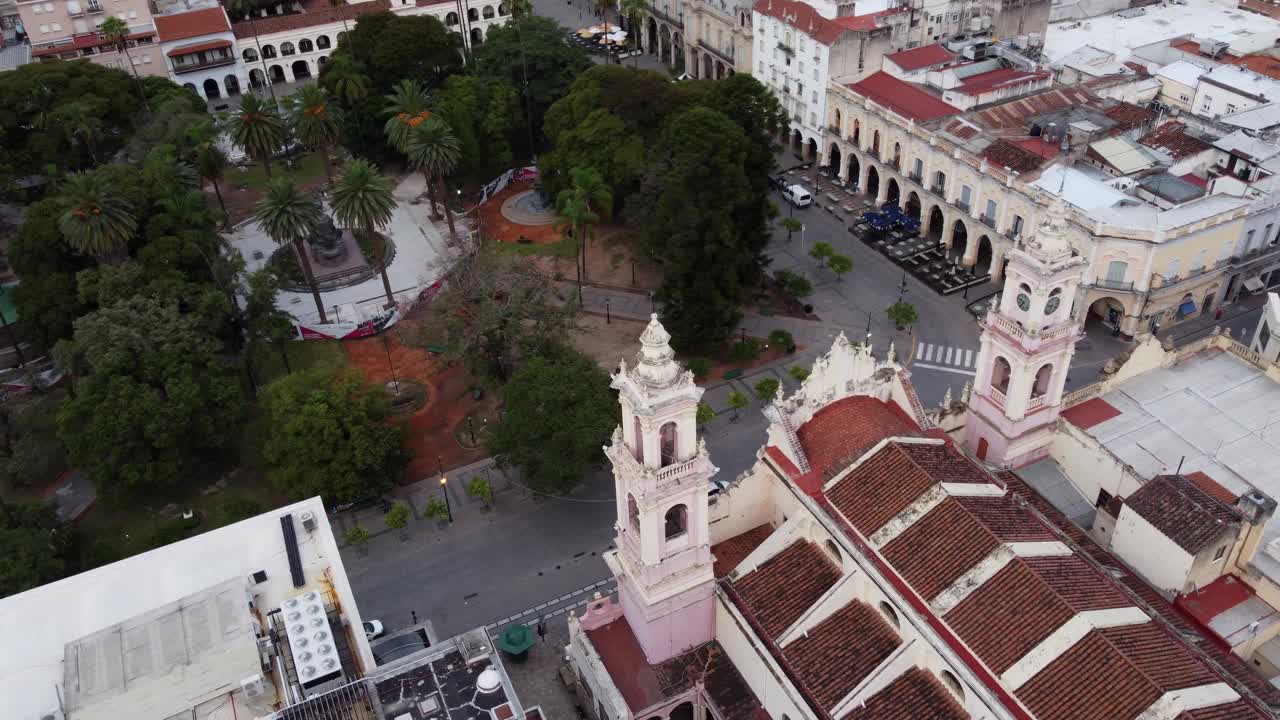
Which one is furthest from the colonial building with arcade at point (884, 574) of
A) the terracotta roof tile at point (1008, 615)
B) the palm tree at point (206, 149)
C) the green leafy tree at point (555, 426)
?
the palm tree at point (206, 149)

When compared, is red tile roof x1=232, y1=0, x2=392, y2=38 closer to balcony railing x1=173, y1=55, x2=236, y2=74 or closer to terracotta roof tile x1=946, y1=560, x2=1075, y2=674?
balcony railing x1=173, y1=55, x2=236, y2=74

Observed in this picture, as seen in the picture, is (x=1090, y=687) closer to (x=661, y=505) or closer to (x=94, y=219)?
(x=661, y=505)

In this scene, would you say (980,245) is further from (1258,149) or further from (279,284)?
(279,284)

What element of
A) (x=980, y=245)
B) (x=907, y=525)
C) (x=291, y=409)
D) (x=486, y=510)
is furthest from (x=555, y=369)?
(x=980, y=245)

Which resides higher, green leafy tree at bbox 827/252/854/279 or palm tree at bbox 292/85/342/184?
palm tree at bbox 292/85/342/184

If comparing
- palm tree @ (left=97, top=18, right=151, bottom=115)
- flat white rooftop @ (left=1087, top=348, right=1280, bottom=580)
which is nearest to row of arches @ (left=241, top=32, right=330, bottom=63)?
palm tree @ (left=97, top=18, right=151, bottom=115)

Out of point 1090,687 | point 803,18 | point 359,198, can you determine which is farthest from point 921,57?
point 1090,687
